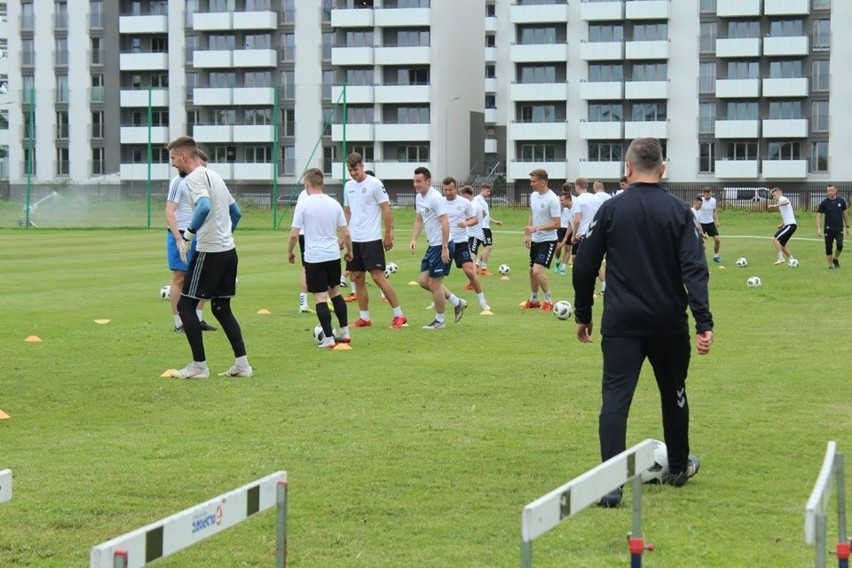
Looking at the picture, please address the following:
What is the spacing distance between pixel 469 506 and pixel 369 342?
7.89 metres

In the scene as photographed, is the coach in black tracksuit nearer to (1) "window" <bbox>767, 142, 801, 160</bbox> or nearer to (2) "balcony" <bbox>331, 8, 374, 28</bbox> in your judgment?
(1) "window" <bbox>767, 142, 801, 160</bbox>

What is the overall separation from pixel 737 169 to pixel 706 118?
390 cm

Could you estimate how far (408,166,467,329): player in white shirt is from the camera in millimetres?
16234

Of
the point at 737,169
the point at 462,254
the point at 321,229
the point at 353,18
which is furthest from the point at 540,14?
the point at 321,229

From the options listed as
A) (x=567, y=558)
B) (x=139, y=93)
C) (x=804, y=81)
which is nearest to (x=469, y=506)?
(x=567, y=558)

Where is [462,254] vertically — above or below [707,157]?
below

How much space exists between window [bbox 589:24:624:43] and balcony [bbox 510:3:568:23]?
1903mm

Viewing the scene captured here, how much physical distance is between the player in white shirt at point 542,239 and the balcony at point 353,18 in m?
67.9

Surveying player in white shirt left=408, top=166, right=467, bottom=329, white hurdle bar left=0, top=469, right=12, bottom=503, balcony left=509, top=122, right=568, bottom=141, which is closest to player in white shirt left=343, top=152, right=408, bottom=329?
player in white shirt left=408, top=166, right=467, bottom=329

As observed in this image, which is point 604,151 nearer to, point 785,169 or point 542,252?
point 785,169

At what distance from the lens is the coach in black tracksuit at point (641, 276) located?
713 centimetres

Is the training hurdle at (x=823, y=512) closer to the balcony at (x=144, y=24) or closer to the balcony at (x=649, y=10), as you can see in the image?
the balcony at (x=649, y=10)

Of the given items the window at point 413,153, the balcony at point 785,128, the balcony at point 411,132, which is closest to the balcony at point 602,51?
the balcony at point 785,128

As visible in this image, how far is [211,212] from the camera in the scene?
11.6 metres
